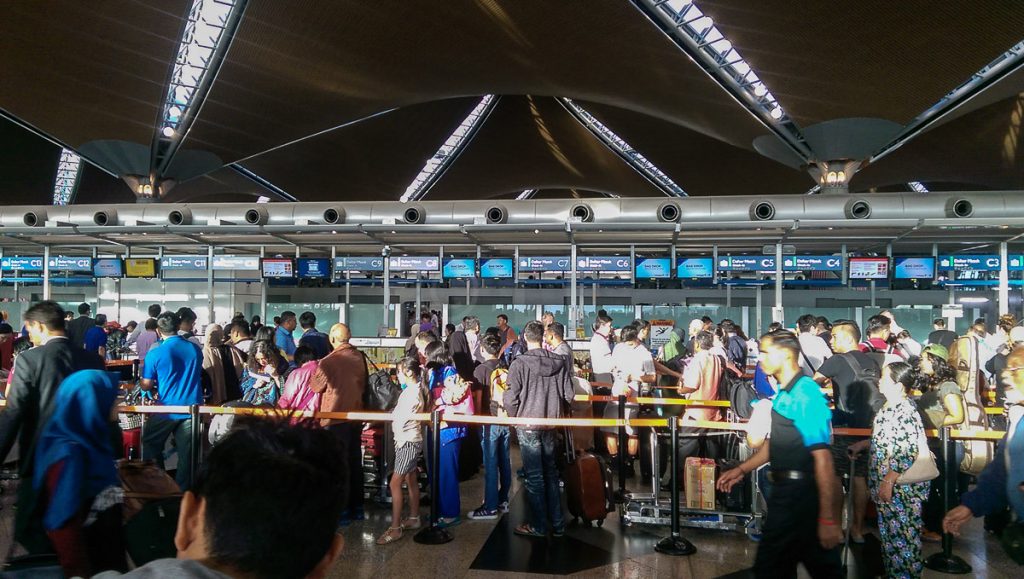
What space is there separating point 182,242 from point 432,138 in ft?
80.2

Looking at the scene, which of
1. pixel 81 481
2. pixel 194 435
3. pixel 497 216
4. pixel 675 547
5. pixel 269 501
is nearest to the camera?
pixel 269 501

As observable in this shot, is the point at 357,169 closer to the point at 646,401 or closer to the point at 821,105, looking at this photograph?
the point at 821,105

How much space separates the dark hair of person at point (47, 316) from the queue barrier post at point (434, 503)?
9.62 ft

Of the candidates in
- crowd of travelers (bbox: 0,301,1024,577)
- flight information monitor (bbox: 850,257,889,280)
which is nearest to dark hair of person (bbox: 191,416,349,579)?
crowd of travelers (bbox: 0,301,1024,577)

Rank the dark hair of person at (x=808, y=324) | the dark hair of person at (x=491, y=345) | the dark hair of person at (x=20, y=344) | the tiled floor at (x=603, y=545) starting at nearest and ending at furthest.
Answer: the tiled floor at (x=603, y=545) < the dark hair of person at (x=491, y=345) < the dark hair of person at (x=808, y=324) < the dark hair of person at (x=20, y=344)

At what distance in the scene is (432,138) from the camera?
3891 cm

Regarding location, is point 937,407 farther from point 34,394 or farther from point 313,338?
point 313,338

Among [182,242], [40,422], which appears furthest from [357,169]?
[40,422]

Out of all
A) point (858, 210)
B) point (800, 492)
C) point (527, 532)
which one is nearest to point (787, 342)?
point (800, 492)

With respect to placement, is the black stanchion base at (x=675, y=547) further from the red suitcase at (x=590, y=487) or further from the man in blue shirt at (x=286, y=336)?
the man in blue shirt at (x=286, y=336)

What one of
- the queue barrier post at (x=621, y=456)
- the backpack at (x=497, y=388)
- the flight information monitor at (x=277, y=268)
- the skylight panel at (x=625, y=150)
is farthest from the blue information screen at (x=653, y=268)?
the skylight panel at (x=625, y=150)

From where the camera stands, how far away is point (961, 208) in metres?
11.2

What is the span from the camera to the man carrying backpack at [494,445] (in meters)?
6.60

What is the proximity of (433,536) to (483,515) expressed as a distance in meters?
0.82
